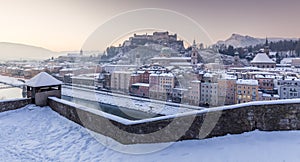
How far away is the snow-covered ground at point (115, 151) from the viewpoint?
281cm

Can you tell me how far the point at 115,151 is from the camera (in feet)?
11.7

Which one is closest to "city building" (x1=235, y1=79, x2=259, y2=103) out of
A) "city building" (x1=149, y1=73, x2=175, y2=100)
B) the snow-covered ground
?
"city building" (x1=149, y1=73, x2=175, y2=100)

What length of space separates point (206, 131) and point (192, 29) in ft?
22.9

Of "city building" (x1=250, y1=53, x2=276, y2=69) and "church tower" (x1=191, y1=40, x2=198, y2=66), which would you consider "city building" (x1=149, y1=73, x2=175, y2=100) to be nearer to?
"church tower" (x1=191, y1=40, x2=198, y2=66)

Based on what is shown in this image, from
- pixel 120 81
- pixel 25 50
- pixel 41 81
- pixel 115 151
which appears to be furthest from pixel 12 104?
pixel 25 50

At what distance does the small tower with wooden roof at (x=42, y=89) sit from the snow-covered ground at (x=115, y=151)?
→ 1.55 metres

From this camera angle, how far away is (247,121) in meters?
3.34

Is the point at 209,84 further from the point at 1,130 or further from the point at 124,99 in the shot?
the point at 1,130

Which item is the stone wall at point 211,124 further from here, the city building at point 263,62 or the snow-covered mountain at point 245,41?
the snow-covered mountain at point 245,41

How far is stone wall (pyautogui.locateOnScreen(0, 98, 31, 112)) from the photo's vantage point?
6.07 metres

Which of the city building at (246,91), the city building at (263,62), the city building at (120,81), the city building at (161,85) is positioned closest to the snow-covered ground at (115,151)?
the city building at (246,91)

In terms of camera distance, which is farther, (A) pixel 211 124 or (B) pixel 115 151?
(B) pixel 115 151

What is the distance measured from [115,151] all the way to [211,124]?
5.59 ft

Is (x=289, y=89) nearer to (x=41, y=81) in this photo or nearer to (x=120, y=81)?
(x=120, y=81)
